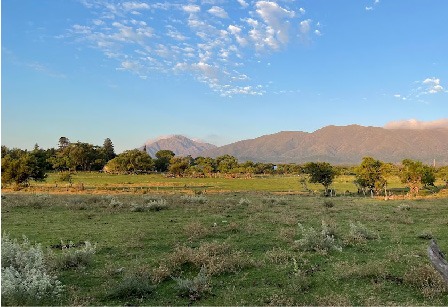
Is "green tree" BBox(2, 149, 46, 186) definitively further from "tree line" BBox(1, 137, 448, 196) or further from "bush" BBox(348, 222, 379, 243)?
"bush" BBox(348, 222, 379, 243)

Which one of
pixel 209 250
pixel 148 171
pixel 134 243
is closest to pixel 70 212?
pixel 134 243

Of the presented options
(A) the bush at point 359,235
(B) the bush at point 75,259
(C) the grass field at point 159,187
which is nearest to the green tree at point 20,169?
(C) the grass field at point 159,187

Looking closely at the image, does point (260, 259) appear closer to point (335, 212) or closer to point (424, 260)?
point (424, 260)

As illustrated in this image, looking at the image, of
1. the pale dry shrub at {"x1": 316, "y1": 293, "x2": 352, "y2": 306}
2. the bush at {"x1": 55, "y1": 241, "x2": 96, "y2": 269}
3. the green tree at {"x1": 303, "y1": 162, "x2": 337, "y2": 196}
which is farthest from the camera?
the green tree at {"x1": 303, "y1": 162, "x2": 337, "y2": 196}

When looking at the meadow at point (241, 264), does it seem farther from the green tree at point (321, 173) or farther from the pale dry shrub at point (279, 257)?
the green tree at point (321, 173)

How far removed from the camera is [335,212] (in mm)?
30828

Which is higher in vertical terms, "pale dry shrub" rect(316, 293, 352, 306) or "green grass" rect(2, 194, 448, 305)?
"pale dry shrub" rect(316, 293, 352, 306)

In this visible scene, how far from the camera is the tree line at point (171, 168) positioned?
64.5 metres

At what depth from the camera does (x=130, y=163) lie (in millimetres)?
134375

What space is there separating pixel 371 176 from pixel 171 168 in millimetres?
73260

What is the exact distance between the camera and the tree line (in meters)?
64.5

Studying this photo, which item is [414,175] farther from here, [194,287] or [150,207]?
[194,287]

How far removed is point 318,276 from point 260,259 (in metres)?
2.66

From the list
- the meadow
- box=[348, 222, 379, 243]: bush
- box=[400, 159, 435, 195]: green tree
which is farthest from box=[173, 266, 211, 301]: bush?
box=[400, 159, 435, 195]: green tree
